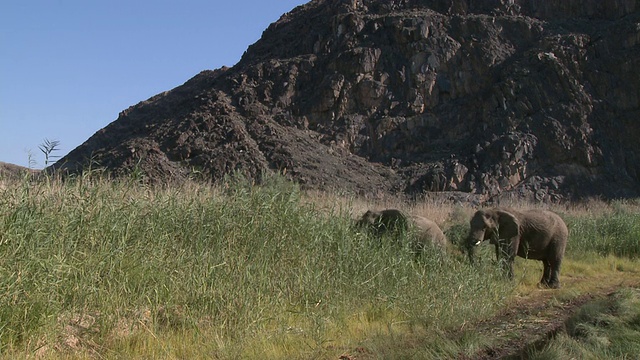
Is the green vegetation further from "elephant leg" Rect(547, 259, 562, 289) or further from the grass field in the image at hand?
"elephant leg" Rect(547, 259, 562, 289)

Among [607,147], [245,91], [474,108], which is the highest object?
[245,91]

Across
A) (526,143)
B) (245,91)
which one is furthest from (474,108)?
(245,91)

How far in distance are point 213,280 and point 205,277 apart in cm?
10

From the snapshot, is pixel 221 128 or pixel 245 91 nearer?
pixel 221 128

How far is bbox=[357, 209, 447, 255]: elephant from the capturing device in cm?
1173

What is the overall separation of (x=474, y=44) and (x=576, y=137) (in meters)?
8.75

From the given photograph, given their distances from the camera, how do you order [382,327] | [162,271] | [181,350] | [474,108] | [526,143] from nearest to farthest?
1. [181,350]
2. [162,271]
3. [382,327]
4. [526,143]
5. [474,108]

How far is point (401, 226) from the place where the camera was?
1205 centimetres

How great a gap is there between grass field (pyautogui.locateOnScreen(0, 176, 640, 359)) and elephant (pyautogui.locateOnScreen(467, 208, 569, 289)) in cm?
221

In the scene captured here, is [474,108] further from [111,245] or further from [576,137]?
[111,245]

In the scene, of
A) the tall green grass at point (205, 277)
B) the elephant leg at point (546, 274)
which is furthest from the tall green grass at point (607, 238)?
the tall green grass at point (205, 277)

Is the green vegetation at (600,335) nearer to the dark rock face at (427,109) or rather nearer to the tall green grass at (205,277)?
the tall green grass at (205,277)

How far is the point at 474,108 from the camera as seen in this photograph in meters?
39.6

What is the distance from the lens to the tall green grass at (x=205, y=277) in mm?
6672
